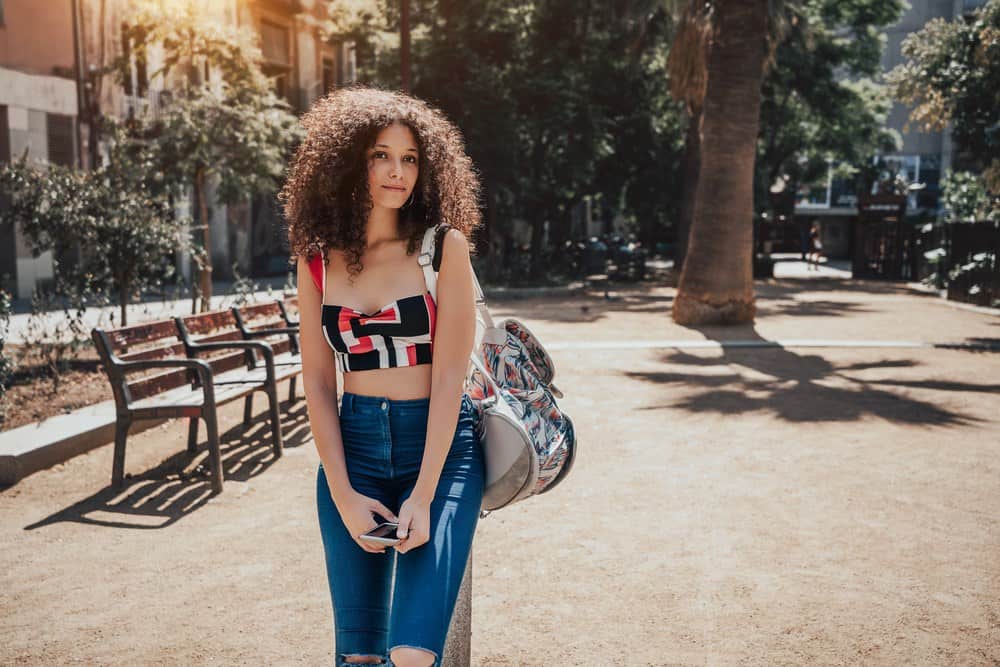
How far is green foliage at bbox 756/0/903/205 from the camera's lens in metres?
27.2

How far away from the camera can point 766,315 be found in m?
15.8

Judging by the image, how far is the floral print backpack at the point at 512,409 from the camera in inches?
88.7

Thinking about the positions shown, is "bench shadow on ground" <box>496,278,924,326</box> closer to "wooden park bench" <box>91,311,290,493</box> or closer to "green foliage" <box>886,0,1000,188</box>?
"green foliage" <box>886,0,1000,188</box>

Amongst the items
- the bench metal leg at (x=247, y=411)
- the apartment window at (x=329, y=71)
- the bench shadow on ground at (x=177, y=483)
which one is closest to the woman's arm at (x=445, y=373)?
the bench shadow on ground at (x=177, y=483)

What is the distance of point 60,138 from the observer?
18172mm

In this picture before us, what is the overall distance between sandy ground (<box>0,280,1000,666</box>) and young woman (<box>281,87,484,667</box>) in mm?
1313

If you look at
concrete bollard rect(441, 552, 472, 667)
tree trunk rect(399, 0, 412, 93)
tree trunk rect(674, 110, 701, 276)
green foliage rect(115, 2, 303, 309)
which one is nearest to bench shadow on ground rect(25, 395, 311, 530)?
concrete bollard rect(441, 552, 472, 667)

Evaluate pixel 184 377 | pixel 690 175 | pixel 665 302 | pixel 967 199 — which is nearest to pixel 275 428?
pixel 184 377

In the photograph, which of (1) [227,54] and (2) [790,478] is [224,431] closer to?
(2) [790,478]

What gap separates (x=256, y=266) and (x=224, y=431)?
20310 mm

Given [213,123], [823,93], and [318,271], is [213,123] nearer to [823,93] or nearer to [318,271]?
[318,271]

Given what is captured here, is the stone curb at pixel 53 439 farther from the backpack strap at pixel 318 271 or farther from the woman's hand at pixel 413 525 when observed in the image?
the woman's hand at pixel 413 525

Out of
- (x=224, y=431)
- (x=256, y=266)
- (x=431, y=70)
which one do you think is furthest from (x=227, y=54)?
(x=256, y=266)

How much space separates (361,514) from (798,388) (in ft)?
23.6
